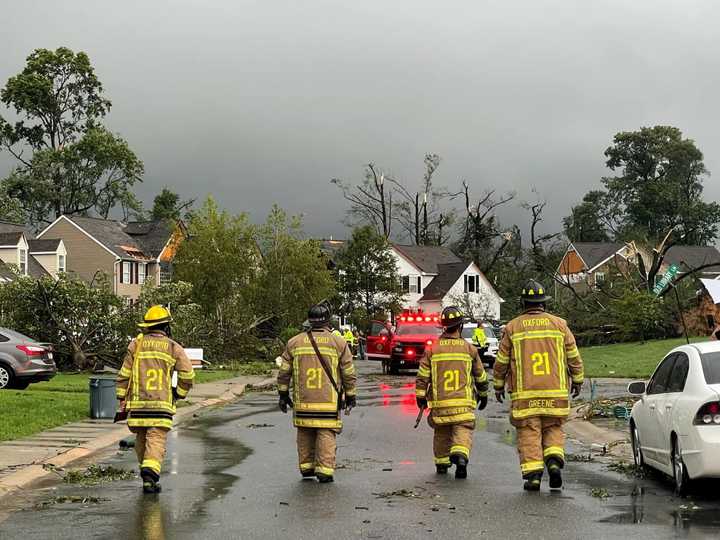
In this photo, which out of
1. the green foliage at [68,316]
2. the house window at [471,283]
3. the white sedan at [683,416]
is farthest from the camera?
the house window at [471,283]

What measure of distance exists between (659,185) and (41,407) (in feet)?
330

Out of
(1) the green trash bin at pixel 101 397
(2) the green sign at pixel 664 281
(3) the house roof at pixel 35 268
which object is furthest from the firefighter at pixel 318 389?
(3) the house roof at pixel 35 268

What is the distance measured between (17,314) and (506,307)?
193 ft

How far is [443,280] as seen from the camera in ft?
295

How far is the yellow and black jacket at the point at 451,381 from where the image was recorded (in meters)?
11.4

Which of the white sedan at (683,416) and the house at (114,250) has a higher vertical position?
the house at (114,250)

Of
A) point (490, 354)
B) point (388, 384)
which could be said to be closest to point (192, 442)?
point (388, 384)

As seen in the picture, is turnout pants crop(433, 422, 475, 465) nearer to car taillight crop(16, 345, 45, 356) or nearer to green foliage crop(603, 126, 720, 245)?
car taillight crop(16, 345, 45, 356)

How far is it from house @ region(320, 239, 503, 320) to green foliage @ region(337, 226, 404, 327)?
11110 millimetres

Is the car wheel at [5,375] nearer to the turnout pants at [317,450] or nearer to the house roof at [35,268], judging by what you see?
the turnout pants at [317,450]

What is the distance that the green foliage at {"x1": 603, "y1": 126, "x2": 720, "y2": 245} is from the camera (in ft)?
373

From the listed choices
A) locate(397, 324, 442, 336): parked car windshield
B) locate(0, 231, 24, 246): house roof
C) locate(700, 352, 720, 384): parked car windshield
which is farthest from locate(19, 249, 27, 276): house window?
locate(700, 352, 720, 384): parked car windshield

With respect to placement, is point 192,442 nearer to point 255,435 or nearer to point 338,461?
point 255,435

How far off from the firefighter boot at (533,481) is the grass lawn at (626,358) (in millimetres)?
20827
